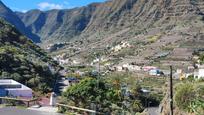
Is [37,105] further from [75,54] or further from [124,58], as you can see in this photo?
[75,54]

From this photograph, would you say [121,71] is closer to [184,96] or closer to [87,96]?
[87,96]

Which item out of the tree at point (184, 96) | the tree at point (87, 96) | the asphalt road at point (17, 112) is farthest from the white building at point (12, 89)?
the tree at point (184, 96)

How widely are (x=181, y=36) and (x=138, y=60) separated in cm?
2525

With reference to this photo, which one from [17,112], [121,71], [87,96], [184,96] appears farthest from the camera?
[121,71]

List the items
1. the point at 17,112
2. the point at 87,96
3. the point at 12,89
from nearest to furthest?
the point at 17,112
the point at 87,96
the point at 12,89

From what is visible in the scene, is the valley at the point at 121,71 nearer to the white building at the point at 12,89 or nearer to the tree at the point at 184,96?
the tree at the point at 184,96

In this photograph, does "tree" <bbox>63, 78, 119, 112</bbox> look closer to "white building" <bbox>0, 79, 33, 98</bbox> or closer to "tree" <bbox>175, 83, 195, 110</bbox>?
"tree" <bbox>175, 83, 195, 110</bbox>

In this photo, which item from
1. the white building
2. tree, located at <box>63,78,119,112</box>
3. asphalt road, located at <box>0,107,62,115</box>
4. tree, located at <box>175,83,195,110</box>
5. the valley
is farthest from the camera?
the white building

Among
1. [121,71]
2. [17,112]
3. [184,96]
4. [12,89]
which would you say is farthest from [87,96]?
[121,71]

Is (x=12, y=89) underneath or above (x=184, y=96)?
underneath

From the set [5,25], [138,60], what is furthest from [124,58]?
[5,25]

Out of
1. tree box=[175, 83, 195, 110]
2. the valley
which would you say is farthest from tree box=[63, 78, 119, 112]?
tree box=[175, 83, 195, 110]

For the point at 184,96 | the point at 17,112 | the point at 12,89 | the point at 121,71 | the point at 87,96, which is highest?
the point at 121,71

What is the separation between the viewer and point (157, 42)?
496 feet
